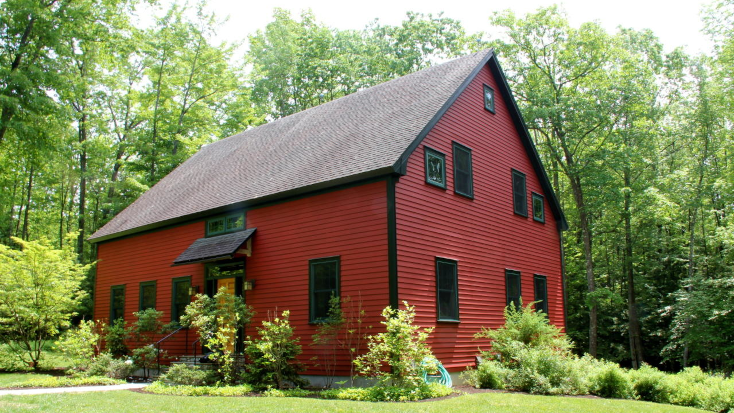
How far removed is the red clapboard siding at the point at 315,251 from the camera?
453 inches

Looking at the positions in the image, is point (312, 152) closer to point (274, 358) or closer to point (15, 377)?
point (274, 358)

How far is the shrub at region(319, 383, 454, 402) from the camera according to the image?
30.8 feet

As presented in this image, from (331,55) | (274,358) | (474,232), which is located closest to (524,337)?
(474,232)

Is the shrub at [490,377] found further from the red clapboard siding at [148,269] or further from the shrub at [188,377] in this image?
the red clapboard siding at [148,269]

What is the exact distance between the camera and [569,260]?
2856cm

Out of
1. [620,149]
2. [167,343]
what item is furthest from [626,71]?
[167,343]

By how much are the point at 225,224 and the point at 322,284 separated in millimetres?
3828

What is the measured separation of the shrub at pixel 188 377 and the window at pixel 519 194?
9.21 m

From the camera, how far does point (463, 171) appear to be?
14.1 m

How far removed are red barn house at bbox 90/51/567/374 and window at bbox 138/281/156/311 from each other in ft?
0.19

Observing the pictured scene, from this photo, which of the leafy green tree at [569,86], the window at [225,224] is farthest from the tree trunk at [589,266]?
the window at [225,224]

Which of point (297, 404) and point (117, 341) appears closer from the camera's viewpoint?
point (297, 404)

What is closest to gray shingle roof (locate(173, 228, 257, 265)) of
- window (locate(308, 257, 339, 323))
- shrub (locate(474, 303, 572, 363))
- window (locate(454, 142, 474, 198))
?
window (locate(308, 257, 339, 323))

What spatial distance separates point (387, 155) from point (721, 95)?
1819cm
